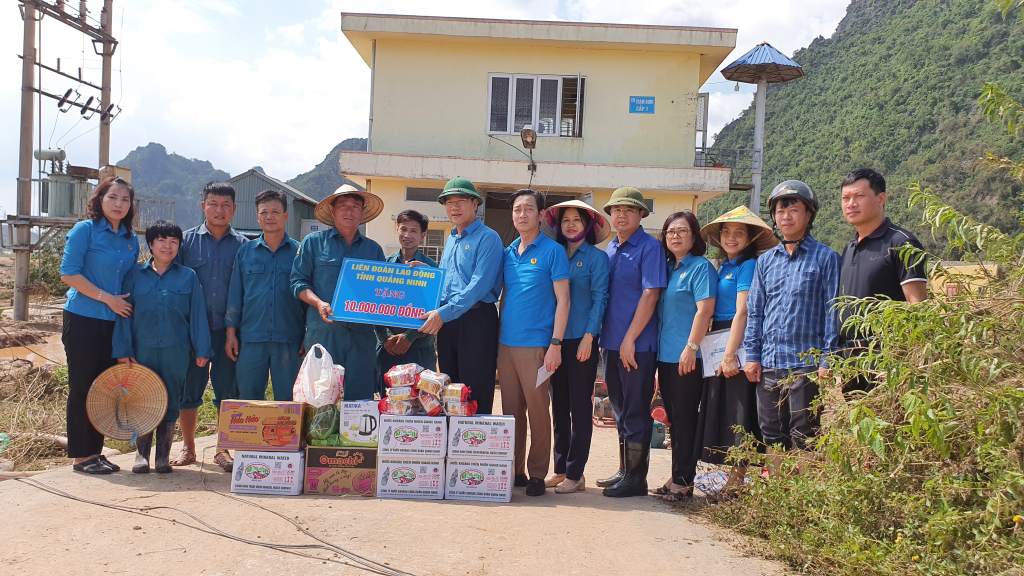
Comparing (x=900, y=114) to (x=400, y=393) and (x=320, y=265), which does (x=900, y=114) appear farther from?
(x=400, y=393)

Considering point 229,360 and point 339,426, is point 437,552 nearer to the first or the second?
point 339,426

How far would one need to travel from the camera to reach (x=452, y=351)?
5.04 metres

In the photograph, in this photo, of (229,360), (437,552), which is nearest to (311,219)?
(229,360)

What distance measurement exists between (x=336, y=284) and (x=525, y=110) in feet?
29.7

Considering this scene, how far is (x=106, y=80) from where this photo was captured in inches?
701

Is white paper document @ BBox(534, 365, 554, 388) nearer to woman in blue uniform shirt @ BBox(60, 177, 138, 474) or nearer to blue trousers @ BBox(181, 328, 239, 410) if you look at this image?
blue trousers @ BBox(181, 328, 239, 410)

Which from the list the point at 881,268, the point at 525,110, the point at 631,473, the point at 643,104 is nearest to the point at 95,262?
the point at 631,473

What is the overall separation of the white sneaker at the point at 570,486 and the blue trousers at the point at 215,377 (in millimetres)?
2596

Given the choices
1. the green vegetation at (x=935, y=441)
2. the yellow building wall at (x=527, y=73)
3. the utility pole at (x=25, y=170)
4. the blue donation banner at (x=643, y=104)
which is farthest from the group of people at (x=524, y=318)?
the utility pole at (x=25, y=170)

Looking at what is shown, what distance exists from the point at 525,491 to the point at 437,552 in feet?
4.72

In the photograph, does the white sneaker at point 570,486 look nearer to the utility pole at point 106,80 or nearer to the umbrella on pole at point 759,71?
the umbrella on pole at point 759,71

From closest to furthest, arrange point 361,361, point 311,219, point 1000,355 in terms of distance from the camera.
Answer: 1. point 1000,355
2. point 361,361
3. point 311,219

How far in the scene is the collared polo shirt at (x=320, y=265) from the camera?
5.14 m

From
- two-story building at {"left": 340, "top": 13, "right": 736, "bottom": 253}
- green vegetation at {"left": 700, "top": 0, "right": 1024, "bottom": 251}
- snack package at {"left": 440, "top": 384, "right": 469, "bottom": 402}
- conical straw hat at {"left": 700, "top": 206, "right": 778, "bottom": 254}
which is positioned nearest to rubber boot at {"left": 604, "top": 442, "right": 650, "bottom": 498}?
snack package at {"left": 440, "top": 384, "right": 469, "bottom": 402}
